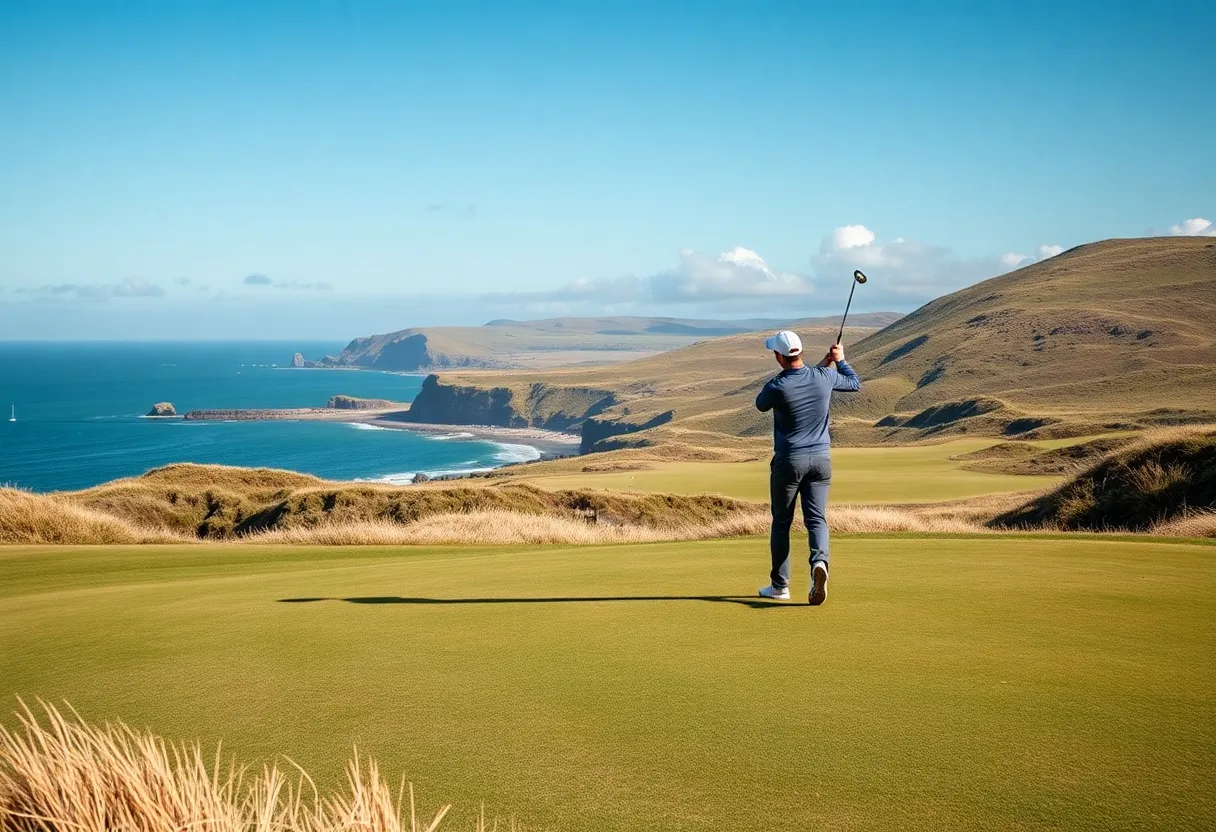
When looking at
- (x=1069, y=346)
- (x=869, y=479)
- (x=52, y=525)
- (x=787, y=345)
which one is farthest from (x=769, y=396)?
(x=1069, y=346)

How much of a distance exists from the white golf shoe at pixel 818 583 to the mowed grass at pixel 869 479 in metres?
29.5

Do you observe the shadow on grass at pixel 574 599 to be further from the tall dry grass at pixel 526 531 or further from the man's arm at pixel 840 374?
the tall dry grass at pixel 526 531

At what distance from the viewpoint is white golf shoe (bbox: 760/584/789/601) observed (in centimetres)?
754

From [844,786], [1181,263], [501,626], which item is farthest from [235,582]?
[1181,263]

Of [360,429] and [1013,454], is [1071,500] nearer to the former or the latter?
[1013,454]

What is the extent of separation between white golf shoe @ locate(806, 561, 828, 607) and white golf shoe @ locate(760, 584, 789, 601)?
1.02ft

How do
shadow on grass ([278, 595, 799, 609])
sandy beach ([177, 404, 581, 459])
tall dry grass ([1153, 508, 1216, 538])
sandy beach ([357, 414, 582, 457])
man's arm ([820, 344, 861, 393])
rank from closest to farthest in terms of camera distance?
1. shadow on grass ([278, 595, 799, 609])
2. man's arm ([820, 344, 861, 393])
3. tall dry grass ([1153, 508, 1216, 538])
4. sandy beach ([357, 414, 582, 457])
5. sandy beach ([177, 404, 581, 459])

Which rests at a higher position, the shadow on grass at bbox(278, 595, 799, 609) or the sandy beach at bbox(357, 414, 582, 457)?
the shadow on grass at bbox(278, 595, 799, 609)

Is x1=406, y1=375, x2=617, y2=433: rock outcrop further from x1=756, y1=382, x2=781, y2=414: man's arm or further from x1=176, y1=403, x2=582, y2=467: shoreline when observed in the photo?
x1=756, y1=382, x2=781, y2=414: man's arm

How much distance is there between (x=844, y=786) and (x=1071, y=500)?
1932cm

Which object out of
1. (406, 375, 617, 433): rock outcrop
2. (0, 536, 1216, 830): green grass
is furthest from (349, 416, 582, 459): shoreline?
(0, 536, 1216, 830): green grass

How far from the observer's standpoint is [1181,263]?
150250mm

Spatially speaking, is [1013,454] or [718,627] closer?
[718,627]

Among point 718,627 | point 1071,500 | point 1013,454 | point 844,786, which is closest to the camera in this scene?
point 844,786
